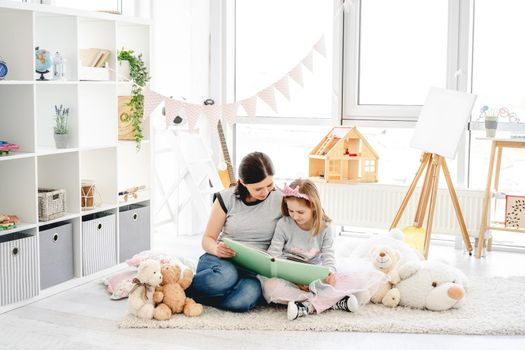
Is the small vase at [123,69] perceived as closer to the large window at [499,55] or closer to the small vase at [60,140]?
the small vase at [60,140]

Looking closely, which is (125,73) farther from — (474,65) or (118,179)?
(474,65)

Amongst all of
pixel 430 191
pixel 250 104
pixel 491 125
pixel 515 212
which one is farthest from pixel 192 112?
pixel 515 212

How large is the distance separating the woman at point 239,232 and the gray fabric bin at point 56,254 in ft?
2.45

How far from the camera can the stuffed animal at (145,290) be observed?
10.5ft

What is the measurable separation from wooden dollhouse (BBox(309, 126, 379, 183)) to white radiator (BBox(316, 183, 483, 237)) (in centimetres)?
7

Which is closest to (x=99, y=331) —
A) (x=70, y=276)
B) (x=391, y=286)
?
(x=70, y=276)

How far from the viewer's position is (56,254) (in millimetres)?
3664

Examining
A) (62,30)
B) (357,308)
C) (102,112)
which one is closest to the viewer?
(357,308)

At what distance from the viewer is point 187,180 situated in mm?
4852

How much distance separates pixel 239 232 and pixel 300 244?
0.97 ft

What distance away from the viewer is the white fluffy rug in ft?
10.2

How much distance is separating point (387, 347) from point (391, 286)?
0.61m

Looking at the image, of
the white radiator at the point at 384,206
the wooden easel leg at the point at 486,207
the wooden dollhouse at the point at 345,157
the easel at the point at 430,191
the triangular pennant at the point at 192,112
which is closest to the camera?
the triangular pennant at the point at 192,112

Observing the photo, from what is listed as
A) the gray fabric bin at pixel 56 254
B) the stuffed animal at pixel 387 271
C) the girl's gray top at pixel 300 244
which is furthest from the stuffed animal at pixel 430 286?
the gray fabric bin at pixel 56 254
